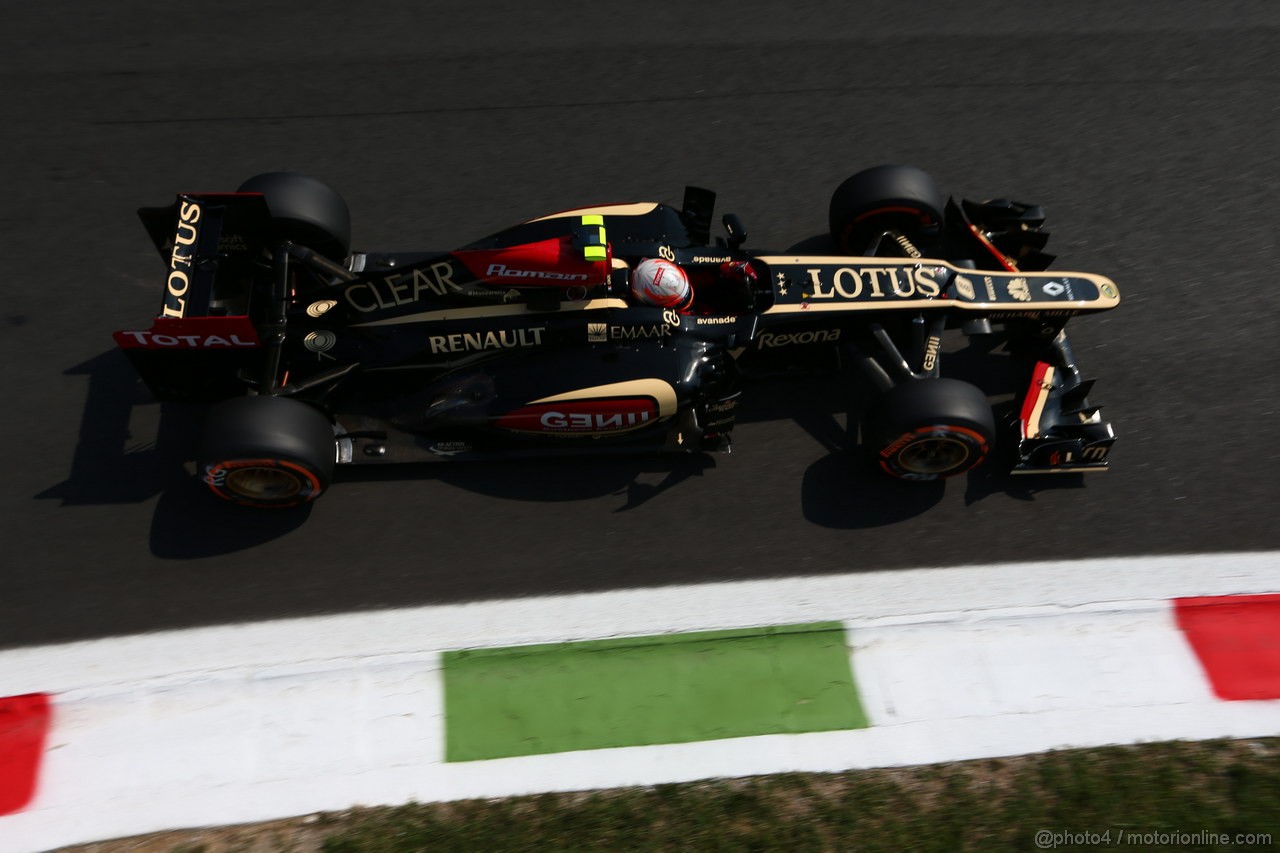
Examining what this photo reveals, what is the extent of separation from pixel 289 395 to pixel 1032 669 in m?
4.99

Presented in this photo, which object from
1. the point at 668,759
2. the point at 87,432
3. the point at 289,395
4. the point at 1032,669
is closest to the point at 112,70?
the point at 87,432

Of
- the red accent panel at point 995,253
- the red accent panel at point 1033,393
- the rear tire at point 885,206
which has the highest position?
the rear tire at point 885,206

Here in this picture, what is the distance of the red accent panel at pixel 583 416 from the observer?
5.90 meters

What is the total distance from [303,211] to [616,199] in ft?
8.72

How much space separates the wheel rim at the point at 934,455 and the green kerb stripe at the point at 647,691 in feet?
4.06

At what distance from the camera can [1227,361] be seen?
23.5 ft

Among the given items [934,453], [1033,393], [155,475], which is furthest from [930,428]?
[155,475]

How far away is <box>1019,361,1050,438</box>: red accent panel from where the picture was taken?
638 cm

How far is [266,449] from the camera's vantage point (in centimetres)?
543

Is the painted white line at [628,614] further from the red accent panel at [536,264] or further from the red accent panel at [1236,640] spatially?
the red accent panel at [536,264]

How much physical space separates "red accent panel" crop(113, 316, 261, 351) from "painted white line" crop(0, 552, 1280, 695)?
5.82 ft

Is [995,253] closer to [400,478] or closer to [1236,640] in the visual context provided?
[1236,640]

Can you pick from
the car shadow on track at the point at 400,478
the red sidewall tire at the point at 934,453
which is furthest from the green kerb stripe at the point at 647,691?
the red sidewall tire at the point at 934,453

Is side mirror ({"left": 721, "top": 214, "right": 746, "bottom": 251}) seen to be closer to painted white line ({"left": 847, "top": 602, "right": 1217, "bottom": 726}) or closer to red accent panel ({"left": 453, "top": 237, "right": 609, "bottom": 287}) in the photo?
red accent panel ({"left": 453, "top": 237, "right": 609, "bottom": 287})
